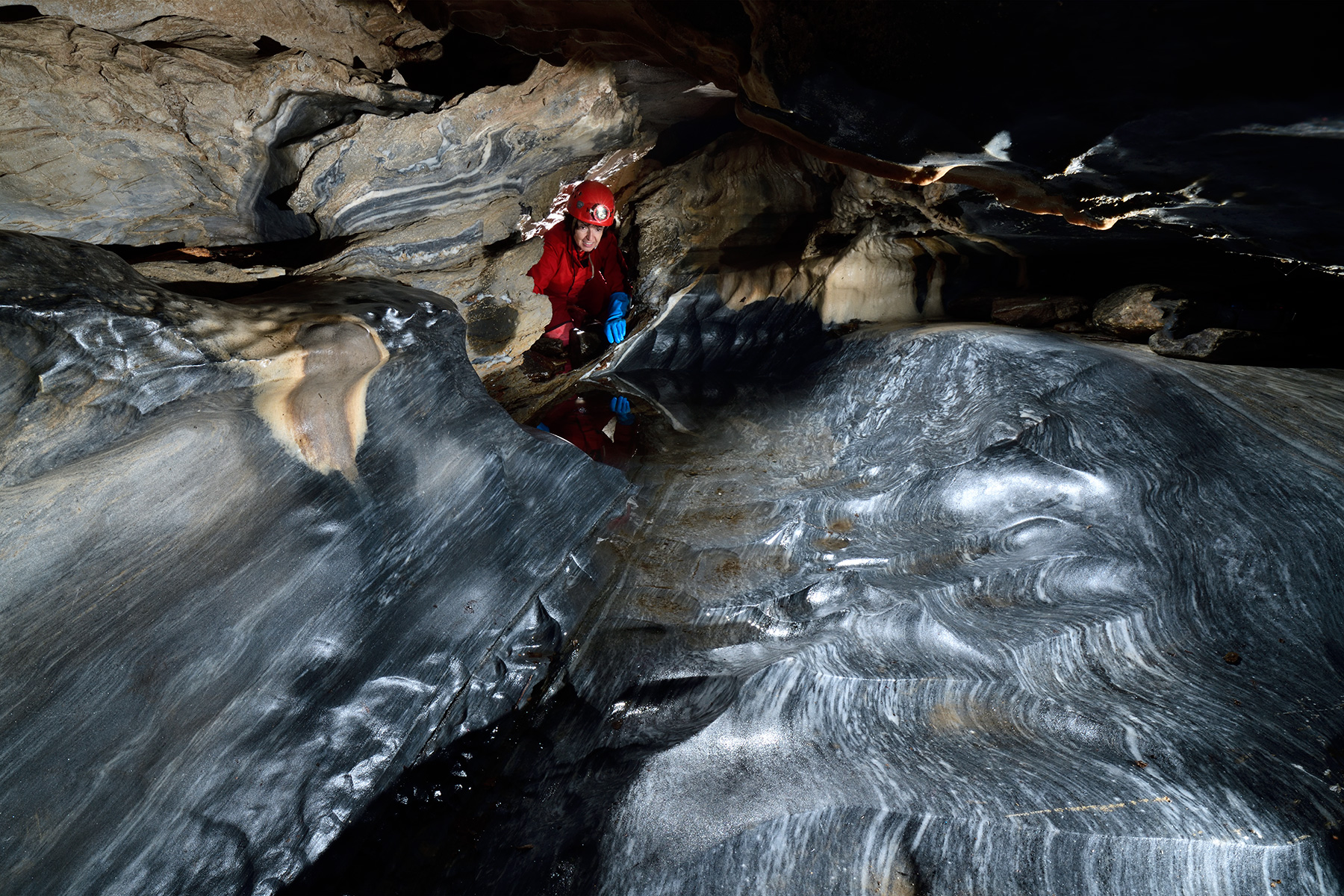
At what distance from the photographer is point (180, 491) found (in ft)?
8.21

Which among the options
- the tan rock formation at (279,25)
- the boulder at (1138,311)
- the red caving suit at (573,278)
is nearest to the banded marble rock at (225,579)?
the tan rock formation at (279,25)

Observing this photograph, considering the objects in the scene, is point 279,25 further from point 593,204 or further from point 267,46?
point 593,204

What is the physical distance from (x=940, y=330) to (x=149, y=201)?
4.61m

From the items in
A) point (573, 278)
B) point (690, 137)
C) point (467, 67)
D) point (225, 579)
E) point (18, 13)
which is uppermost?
point (18, 13)

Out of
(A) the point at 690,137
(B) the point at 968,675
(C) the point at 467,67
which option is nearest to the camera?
(B) the point at 968,675

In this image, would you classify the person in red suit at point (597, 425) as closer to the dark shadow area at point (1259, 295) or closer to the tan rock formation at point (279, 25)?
the tan rock formation at point (279, 25)

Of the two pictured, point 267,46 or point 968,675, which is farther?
point 267,46

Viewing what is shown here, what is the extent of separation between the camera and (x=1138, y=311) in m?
4.03

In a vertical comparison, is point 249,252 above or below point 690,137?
below

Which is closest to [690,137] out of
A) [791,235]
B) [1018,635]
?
[791,235]

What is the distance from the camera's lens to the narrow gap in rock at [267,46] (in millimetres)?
3582

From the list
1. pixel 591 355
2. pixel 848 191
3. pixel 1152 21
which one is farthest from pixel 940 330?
pixel 591 355

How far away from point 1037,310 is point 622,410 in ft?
9.95

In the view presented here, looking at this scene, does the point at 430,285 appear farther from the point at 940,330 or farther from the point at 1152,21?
the point at 1152,21
